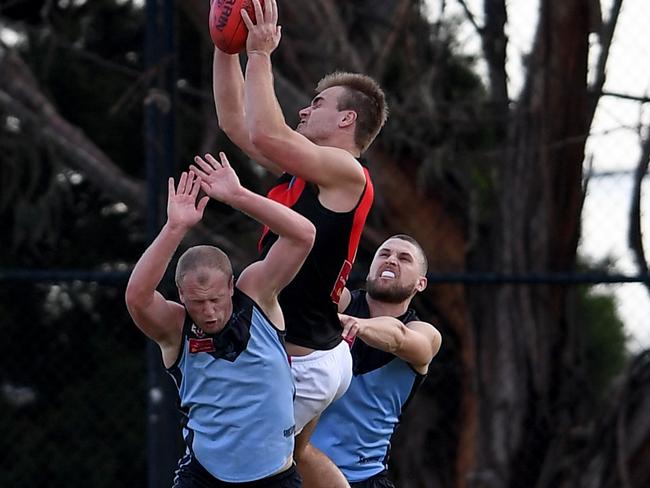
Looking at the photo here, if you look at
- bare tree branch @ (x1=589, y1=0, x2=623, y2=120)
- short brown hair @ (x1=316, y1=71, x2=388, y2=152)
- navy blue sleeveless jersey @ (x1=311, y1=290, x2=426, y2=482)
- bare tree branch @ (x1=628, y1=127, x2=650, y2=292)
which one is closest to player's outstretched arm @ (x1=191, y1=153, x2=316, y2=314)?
short brown hair @ (x1=316, y1=71, x2=388, y2=152)

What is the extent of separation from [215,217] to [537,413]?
209cm

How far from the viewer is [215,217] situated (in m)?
7.53

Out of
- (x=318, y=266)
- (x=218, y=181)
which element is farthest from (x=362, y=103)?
(x=218, y=181)

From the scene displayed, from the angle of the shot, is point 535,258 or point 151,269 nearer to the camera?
point 151,269

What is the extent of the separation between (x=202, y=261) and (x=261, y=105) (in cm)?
47

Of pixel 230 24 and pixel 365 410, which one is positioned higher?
pixel 230 24

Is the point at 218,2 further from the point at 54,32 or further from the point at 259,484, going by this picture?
the point at 54,32

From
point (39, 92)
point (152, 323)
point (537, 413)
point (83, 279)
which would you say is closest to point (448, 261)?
point (537, 413)

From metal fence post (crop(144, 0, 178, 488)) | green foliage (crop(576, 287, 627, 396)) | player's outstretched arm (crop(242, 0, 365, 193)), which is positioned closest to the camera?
player's outstretched arm (crop(242, 0, 365, 193))

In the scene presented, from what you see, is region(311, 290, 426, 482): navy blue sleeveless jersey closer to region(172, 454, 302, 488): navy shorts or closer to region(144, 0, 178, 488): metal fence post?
region(172, 454, 302, 488): navy shorts

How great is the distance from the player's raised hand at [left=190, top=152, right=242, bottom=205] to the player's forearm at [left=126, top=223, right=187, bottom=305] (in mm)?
137

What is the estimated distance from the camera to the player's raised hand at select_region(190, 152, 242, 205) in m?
3.43

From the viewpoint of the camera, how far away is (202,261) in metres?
3.51

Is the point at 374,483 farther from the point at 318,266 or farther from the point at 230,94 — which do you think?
the point at 230,94
